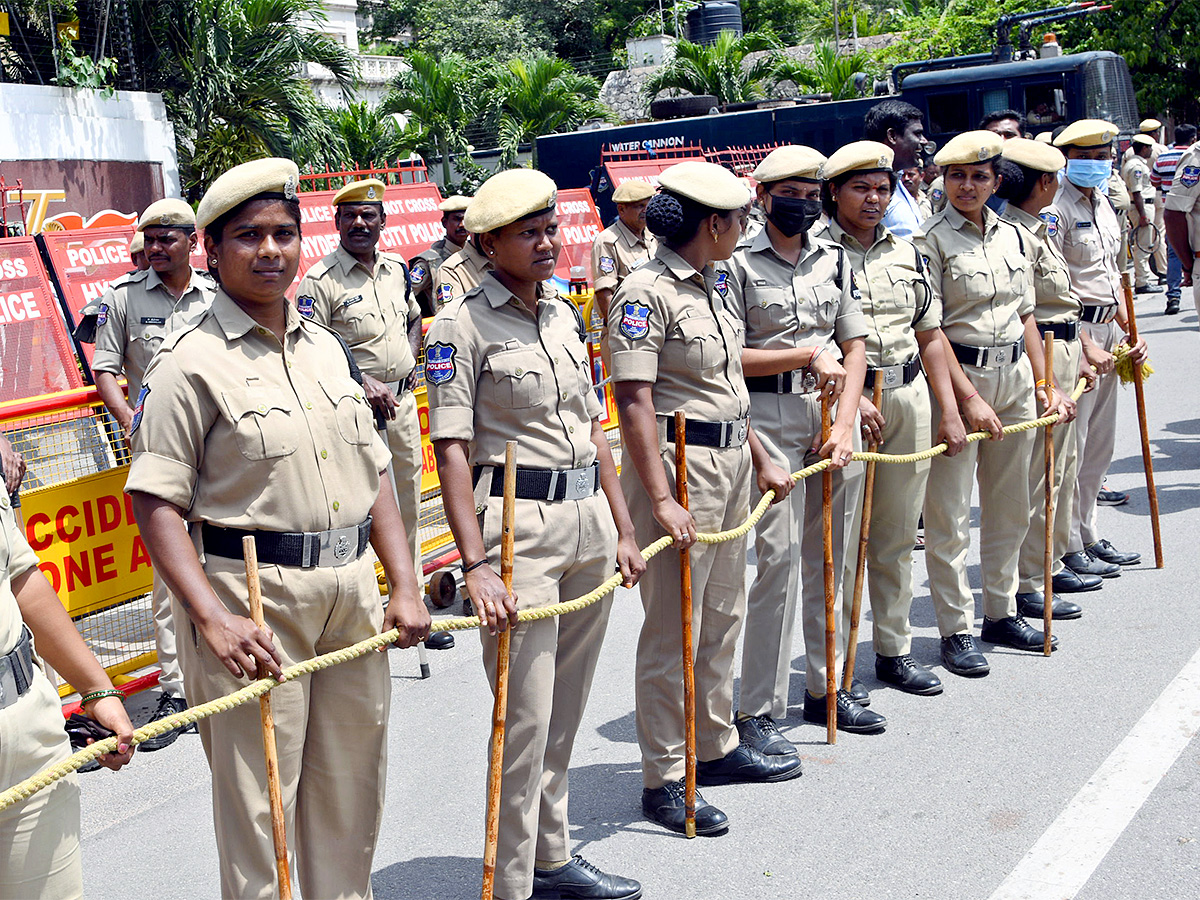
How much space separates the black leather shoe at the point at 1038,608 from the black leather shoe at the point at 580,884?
303cm

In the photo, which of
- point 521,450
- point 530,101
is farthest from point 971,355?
point 530,101

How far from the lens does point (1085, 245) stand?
6.79 meters

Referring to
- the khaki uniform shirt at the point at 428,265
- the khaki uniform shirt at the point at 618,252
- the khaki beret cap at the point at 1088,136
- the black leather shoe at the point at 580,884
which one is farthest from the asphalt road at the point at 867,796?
the khaki uniform shirt at the point at 618,252

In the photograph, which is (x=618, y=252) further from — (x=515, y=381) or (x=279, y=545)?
(x=279, y=545)

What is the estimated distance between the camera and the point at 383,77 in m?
38.2

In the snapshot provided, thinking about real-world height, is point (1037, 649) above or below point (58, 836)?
below

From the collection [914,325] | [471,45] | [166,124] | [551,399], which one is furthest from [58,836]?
[471,45]

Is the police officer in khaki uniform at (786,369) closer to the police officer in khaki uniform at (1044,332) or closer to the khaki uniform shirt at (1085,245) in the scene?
the police officer in khaki uniform at (1044,332)

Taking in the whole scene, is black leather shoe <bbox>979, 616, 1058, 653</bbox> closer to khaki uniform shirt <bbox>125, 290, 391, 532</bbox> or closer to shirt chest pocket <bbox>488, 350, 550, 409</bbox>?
shirt chest pocket <bbox>488, 350, 550, 409</bbox>

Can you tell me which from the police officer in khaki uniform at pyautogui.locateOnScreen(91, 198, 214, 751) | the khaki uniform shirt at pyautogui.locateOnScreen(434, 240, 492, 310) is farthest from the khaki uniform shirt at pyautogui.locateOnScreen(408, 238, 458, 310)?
the police officer in khaki uniform at pyautogui.locateOnScreen(91, 198, 214, 751)

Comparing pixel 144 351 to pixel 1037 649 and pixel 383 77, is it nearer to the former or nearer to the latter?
pixel 1037 649

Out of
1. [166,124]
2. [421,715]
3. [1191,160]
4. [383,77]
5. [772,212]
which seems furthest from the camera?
[383,77]

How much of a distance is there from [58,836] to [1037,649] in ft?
14.2

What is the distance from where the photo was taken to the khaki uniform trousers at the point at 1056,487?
6.04 m
